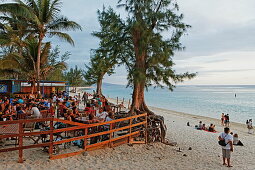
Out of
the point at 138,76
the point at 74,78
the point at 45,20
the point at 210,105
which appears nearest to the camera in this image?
the point at 138,76

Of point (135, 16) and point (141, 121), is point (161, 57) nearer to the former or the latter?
point (135, 16)

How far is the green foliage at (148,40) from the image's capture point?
8.88 meters

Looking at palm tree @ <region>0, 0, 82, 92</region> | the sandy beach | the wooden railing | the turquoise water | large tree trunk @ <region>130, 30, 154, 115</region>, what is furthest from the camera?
Answer: the turquoise water

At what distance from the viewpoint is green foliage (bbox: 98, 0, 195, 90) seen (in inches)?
349

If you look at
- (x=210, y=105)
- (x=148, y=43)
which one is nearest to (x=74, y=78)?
(x=210, y=105)

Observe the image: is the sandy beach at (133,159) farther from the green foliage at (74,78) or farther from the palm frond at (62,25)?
the green foliage at (74,78)

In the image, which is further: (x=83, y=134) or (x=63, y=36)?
(x=63, y=36)

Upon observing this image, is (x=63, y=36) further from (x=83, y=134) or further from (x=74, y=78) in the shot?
(x=74, y=78)

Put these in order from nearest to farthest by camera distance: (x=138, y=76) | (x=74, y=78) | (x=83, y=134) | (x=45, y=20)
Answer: (x=83, y=134)
(x=138, y=76)
(x=45, y=20)
(x=74, y=78)

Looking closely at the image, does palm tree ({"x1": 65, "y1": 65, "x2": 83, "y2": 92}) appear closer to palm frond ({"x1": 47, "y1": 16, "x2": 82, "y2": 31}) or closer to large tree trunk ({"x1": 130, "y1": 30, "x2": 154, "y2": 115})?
palm frond ({"x1": 47, "y1": 16, "x2": 82, "y2": 31})

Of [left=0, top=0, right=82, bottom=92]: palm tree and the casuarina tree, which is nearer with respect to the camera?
the casuarina tree

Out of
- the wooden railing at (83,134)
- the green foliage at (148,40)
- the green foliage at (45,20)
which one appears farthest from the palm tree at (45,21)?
the wooden railing at (83,134)

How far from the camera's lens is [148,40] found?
872cm

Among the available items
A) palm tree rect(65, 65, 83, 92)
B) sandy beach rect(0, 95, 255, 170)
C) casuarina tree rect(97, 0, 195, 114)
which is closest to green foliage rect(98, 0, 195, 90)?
casuarina tree rect(97, 0, 195, 114)
